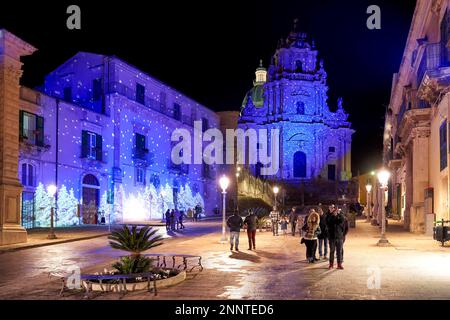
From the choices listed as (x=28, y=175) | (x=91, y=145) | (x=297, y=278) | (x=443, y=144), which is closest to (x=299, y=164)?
(x=91, y=145)

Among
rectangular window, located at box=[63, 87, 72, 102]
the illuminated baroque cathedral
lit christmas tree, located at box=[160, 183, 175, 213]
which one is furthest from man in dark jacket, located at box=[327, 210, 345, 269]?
the illuminated baroque cathedral

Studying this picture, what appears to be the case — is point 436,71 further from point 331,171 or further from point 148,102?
point 331,171

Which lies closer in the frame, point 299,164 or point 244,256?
point 244,256

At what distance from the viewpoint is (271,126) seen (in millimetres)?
67062

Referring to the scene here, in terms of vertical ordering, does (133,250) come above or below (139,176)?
below

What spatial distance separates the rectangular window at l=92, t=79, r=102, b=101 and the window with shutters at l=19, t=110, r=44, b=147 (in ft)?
29.5

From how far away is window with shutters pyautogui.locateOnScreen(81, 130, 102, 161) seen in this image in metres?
36.8

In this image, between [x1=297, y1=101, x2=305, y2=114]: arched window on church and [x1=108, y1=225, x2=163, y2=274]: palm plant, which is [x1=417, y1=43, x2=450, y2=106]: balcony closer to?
[x1=108, y1=225, x2=163, y2=274]: palm plant

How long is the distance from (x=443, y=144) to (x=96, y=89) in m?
27.2

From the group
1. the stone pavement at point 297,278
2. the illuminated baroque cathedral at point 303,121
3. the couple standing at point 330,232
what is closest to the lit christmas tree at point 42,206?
the stone pavement at point 297,278

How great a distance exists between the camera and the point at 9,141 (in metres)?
19.7

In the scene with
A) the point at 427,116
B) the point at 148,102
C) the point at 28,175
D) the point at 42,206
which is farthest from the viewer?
the point at 148,102
